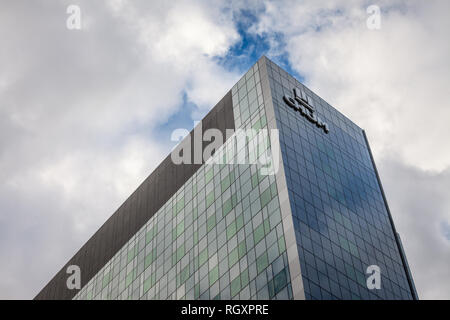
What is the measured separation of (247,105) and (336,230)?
20907mm

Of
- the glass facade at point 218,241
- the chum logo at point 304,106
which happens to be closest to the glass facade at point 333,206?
the chum logo at point 304,106

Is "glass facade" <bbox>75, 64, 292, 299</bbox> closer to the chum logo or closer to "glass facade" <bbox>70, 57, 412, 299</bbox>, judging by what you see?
"glass facade" <bbox>70, 57, 412, 299</bbox>

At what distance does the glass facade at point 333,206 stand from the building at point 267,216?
0.57ft

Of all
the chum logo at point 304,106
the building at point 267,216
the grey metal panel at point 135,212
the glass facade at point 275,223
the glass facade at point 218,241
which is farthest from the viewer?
the grey metal panel at point 135,212

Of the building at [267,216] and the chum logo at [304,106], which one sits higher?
the chum logo at [304,106]

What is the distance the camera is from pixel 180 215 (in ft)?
260

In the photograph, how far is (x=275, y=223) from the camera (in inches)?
2325

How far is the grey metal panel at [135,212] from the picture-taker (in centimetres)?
8062

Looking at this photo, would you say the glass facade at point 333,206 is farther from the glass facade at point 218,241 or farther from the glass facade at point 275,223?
the glass facade at point 218,241

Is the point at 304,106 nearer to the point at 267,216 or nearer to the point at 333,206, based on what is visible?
the point at 333,206

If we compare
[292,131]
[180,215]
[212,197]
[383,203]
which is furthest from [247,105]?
[383,203]

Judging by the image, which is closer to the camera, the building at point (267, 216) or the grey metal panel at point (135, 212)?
the building at point (267, 216)
